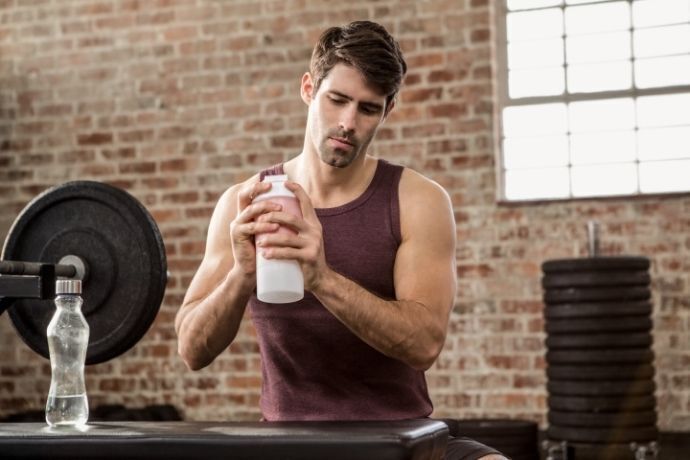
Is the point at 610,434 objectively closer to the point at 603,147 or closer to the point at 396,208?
the point at 603,147

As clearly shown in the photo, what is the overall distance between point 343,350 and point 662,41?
119 inches

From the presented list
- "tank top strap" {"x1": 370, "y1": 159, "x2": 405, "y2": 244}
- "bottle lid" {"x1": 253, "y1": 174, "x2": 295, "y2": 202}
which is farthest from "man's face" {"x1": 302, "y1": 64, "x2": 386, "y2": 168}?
"bottle lid" {"x1": 253, "y1": 174, "x2": 295, "y2": 202}

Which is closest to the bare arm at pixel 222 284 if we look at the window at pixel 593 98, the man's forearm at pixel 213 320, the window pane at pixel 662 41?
the man's forearm at pixel 213 320

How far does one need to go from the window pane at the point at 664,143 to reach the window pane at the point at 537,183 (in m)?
0.35

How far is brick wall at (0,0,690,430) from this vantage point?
430cm

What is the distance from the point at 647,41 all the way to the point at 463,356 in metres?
1.61

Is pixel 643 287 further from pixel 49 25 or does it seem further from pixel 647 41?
pixel 49 25

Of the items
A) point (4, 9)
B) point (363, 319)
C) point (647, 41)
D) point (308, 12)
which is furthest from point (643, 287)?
point (4, 9)

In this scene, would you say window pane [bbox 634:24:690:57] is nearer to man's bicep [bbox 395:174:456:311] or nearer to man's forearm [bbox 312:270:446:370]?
man's bicep [bbox 395:174:456:311]

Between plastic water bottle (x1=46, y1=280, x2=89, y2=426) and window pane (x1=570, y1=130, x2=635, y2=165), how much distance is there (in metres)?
3.11

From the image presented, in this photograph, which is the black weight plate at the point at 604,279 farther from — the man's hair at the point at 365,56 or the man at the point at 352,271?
the man's hair at the point at 365,56

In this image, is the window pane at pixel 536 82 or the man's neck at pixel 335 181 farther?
the window pane at pixel 536 82

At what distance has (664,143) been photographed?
4.29m

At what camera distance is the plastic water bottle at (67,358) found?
5.10 feet
